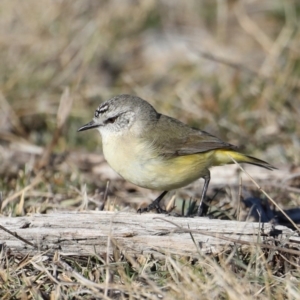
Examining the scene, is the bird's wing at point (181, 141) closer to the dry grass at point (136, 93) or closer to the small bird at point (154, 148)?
the small bird at point (154, 148)

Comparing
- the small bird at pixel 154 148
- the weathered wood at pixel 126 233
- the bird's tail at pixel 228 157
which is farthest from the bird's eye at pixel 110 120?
the weathered wood at pixel 126 233

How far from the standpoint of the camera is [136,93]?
854cm

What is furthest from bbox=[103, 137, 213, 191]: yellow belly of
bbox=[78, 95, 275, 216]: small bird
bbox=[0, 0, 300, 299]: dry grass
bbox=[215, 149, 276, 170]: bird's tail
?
bbox=[0, 0, 300, 299]: dry grass

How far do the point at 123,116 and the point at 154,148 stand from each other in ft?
1.62

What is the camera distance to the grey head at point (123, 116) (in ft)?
18.2

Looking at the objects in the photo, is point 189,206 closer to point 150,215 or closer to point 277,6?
point 150,215

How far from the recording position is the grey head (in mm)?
5543

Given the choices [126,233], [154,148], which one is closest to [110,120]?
[154,148]

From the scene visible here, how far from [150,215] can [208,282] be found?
979 mm

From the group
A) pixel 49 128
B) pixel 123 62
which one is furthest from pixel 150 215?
pixel 123 62

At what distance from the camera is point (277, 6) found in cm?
1029

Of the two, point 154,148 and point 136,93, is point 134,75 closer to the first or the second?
point 136,93

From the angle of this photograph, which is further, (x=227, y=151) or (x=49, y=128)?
(x=49, y=128)

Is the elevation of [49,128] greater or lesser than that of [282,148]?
lesser
